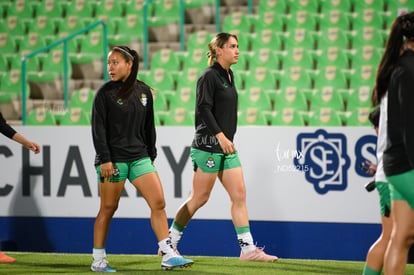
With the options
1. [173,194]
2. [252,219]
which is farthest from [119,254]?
[252,219]

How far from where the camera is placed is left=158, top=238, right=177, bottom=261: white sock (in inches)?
251

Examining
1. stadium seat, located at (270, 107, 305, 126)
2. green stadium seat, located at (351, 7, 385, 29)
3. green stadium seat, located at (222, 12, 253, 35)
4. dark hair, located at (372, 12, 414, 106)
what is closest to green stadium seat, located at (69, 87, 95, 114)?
green stadium seat, located at (222, 12, 253, 35)

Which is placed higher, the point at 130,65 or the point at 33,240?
the point at 130,65

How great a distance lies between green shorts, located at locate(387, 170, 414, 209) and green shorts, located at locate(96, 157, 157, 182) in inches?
97.3

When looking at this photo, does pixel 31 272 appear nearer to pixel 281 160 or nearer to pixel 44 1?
pixel 281 160

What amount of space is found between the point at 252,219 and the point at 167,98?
3.96 metres

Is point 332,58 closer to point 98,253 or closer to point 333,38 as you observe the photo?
point 333,38

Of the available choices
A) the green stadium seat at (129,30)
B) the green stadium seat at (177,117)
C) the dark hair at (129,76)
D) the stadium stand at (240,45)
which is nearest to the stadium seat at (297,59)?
the stadium stand at (240,45)

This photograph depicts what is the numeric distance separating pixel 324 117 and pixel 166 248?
4.52m

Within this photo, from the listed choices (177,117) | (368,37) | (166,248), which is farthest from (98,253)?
(368,37)

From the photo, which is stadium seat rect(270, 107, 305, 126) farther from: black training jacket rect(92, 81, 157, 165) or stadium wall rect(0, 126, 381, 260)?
black training jacket rect(92, 81, 157, 165)

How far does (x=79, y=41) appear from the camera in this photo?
12922 mm

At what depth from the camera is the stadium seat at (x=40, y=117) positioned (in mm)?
→ 11047

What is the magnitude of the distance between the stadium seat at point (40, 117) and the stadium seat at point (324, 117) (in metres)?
3.25
